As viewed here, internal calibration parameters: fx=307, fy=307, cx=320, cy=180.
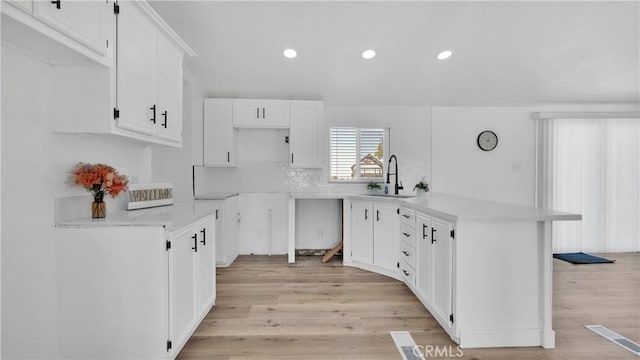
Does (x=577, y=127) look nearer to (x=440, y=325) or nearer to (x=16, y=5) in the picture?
(x=440, y=325)

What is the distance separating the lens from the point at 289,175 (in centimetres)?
452

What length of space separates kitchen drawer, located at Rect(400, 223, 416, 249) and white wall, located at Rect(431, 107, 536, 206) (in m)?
1.71

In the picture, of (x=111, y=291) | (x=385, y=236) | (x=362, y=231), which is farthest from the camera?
(x=362, y=231)

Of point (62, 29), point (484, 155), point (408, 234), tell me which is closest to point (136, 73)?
point (62, 29)

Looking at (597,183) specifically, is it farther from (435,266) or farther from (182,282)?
(182,282)

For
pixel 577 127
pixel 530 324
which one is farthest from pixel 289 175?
pixel 577 127

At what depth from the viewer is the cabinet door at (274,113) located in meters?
4.12

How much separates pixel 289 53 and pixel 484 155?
322 centimetres

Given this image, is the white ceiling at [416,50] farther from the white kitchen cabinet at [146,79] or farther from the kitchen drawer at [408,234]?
the kitchen drawer at [408,234]

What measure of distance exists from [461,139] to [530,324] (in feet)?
10.1

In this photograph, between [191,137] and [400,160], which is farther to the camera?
[400,160]

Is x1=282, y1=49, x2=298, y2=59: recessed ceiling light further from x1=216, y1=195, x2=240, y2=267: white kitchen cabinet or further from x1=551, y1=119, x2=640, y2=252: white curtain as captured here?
x1=551, y1=119, x2=640, y2=252: white curtain

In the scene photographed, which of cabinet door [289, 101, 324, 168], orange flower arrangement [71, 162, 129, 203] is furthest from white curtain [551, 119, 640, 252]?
orange flower arrangement [71, 162, 129, 203]

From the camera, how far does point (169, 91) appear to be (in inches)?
92.1
